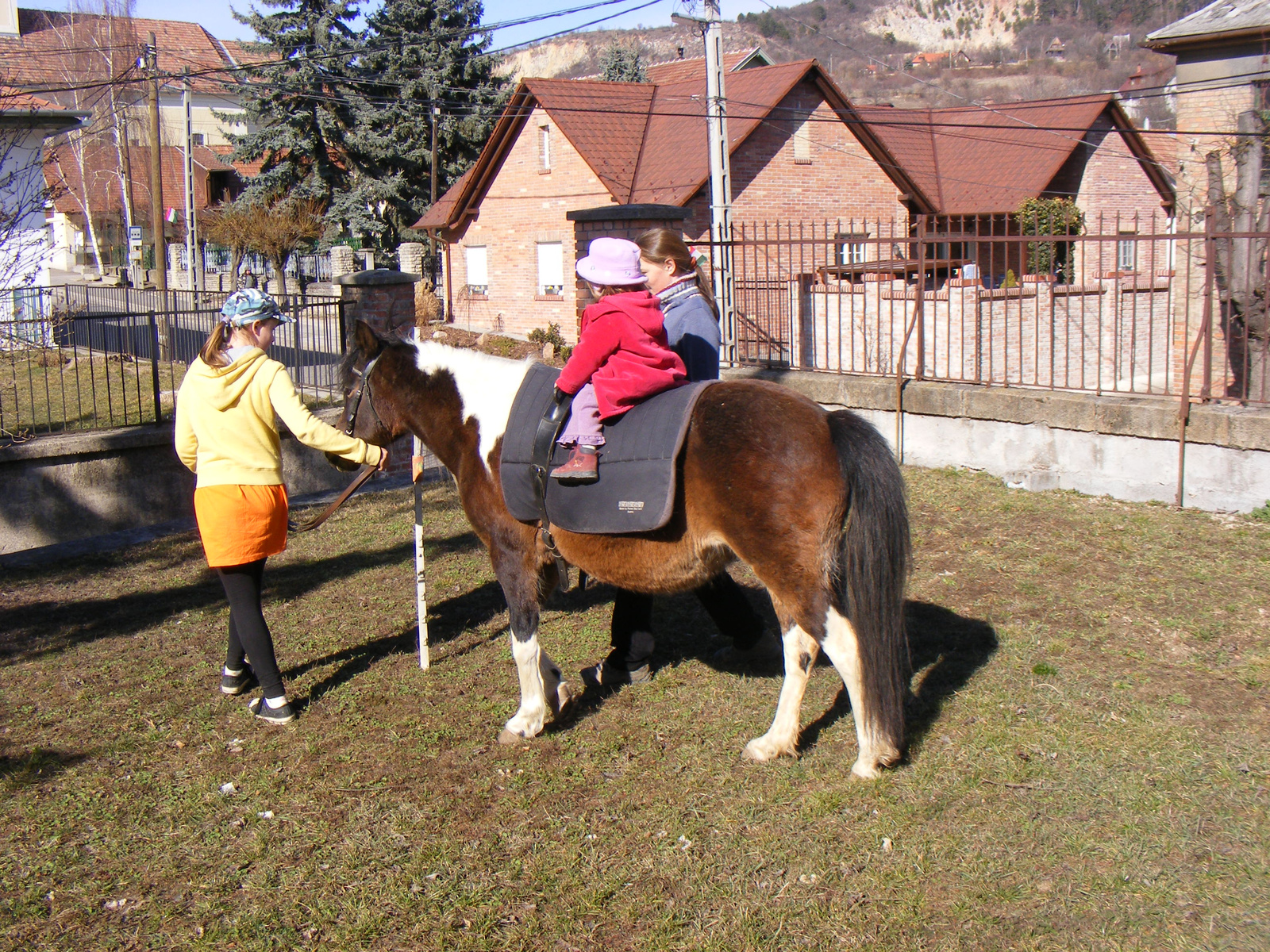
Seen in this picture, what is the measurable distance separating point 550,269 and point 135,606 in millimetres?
23045

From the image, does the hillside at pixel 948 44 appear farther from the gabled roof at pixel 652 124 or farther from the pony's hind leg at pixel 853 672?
the pony's hind leg at pixel 853 672

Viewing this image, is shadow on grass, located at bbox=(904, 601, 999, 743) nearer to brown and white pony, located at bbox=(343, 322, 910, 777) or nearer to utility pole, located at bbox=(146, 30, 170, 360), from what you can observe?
brown and white pony, located at bbox=(343, 322, 910, 777)

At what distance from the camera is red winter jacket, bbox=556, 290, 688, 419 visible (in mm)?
4078

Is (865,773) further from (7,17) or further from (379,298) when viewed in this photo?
(7,17)

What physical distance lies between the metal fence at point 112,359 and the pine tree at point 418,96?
17301 mm

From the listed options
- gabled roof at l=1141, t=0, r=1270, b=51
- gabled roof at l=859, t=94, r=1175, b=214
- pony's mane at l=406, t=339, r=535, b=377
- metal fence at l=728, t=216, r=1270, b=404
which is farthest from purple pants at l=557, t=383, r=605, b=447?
gabled roof at l=859, t=94, r=1175, b=214

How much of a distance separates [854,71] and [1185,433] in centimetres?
9869

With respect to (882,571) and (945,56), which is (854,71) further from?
(882,571)

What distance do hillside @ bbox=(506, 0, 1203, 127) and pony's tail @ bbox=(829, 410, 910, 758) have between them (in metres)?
54.7

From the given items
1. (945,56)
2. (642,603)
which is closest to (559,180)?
(642,603)

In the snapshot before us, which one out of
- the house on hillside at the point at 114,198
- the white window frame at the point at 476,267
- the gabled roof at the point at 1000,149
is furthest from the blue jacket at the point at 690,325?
the house on hillside at the point at 114,198

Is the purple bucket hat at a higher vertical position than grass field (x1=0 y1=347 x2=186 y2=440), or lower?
higher

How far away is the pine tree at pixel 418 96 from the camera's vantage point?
35406mm

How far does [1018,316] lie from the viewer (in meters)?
11.2
